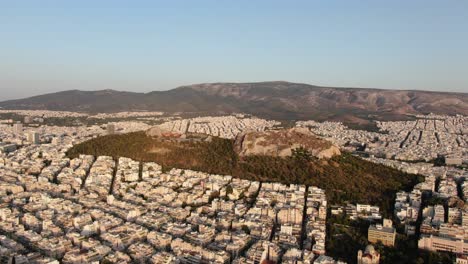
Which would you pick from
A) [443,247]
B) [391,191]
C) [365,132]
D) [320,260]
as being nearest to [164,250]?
[320,260]

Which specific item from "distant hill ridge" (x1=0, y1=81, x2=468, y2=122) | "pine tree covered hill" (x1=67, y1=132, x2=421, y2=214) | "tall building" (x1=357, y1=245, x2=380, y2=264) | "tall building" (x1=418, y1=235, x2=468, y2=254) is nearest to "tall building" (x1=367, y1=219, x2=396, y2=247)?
"tall building" (x1=418, y1=235, x2=468, y2=254)

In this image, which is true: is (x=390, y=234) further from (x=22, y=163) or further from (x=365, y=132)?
(x=365, y=132)

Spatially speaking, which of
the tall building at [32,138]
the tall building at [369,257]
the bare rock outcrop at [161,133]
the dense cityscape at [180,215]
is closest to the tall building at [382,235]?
the dense cityscape at [180,215]

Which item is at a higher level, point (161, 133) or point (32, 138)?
point (161, 133)

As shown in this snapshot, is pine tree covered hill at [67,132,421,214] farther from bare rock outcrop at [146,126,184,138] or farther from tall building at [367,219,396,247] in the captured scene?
tall building at [367,219,396,247]

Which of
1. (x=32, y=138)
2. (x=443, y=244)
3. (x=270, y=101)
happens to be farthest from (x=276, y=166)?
(x=270, y=101)

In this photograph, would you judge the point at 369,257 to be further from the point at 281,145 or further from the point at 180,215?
the point at 281,145
